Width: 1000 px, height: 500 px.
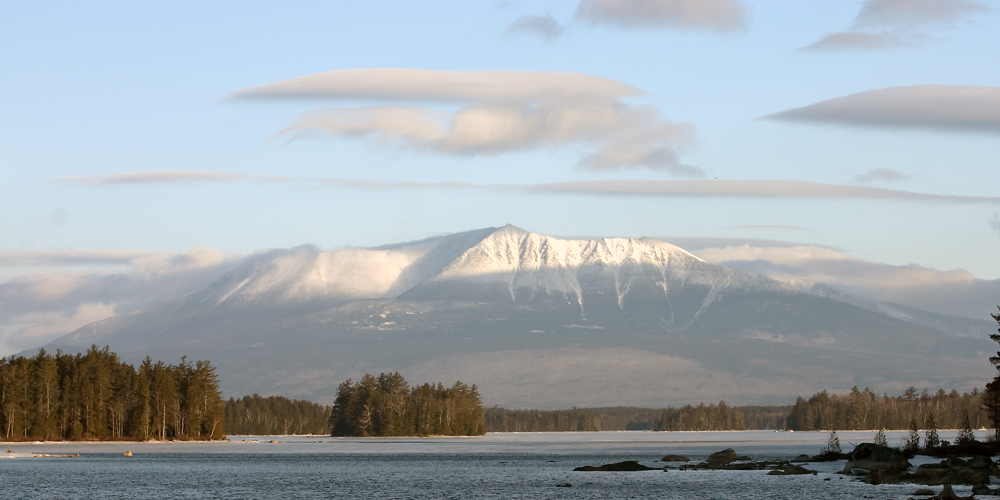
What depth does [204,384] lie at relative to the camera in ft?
646

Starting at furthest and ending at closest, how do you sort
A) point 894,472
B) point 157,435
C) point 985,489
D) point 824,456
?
point 157,435, point 824,456, point 894,472, point 985,489

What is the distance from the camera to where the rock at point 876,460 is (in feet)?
336

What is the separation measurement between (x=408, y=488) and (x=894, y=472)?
1495 inches

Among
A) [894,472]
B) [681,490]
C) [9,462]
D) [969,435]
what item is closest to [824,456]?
[969,435]

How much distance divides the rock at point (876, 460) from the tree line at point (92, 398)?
10887cm

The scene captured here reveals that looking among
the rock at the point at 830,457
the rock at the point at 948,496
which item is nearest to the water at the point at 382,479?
the rock at the point at 830,457

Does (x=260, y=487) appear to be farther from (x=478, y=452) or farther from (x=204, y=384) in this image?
(x=204, y=384)

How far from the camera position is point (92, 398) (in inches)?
7037

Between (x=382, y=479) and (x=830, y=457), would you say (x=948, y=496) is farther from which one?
(x=382, y=479)

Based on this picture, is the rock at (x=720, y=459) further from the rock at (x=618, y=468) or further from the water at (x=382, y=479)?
the water at (x=382, y=479)

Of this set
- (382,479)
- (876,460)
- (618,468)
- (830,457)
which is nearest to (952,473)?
(876,460)

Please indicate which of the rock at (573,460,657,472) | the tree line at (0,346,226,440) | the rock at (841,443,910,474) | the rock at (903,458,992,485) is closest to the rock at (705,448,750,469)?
the rock at (573,460,657,472)

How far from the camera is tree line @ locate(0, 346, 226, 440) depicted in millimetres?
170750

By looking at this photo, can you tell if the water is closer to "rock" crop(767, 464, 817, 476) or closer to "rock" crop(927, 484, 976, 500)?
"rock" crop(767, 464, 817, 476)
